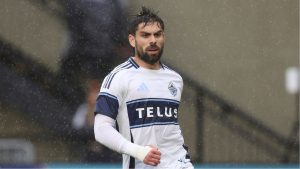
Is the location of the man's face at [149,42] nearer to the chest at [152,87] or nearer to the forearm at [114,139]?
the chest at [152,87]

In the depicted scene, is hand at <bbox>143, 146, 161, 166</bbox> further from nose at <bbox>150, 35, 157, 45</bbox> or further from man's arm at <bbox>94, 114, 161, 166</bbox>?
nose at <bbox>150, 35, 157, 45</bbox>

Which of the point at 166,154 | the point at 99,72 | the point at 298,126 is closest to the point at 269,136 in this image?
the point at 298,126

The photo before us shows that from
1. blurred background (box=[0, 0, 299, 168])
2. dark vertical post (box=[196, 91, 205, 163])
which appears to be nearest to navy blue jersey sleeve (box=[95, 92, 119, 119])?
blurred background (box=[0, 0, 299, 168])

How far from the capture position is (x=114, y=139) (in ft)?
18.6

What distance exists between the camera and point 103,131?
5.71m

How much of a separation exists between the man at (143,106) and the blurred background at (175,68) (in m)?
2.29

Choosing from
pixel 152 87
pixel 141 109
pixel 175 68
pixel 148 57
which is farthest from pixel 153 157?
pixel 175 68

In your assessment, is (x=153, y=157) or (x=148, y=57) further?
(x=148, y=57)

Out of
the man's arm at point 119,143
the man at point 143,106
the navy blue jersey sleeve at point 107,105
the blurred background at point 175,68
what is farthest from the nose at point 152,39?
the blurred background at point 175,68

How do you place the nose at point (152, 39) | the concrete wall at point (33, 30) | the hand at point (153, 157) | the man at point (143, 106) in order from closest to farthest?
1. the hand at point (153, 157)
2. the man at point (143, 106)
3. the nose at point (152, 39)
4. the concrete wall at point (33, 30)

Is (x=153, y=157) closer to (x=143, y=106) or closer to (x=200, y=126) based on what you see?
(x=143, y=106)

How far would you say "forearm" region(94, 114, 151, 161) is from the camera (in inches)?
220

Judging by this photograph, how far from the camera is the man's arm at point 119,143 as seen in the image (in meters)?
5.54

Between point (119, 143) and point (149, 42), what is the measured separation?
2.09ft
